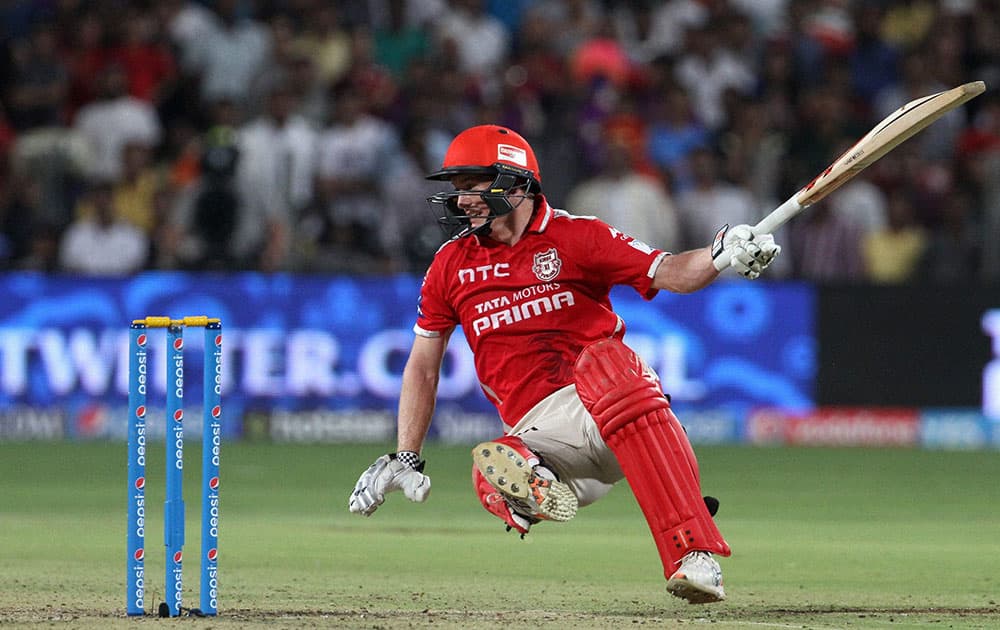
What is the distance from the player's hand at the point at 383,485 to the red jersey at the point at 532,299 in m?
0.51

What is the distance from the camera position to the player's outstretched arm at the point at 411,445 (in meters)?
6.60

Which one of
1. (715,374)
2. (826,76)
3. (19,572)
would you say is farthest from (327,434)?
(19,572)

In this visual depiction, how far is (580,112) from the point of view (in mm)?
15492

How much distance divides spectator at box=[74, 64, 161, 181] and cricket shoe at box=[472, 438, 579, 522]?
30.2ft

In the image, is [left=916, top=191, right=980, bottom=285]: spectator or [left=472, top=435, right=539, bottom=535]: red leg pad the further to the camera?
[left=916, top=191, right=980, bottom=285]: spectator

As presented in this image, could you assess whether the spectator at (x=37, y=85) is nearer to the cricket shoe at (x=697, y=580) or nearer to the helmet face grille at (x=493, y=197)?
the helmet face grille at (x=493, y=197)

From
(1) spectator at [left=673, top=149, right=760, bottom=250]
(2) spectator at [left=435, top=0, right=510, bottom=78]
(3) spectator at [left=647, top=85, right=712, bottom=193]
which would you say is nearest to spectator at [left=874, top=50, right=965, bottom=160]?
(3) spectator at [left=647, top=85, right=712, bottom=193]

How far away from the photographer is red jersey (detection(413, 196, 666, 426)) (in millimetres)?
6770

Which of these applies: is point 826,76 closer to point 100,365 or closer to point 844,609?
point 100,365

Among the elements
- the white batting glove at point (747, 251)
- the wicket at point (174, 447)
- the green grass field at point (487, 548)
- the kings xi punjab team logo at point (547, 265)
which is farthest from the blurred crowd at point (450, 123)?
the wicket at point (174, 447)

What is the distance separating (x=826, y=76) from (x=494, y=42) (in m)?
3.00

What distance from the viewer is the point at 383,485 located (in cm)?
659

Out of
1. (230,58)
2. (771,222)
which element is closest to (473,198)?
Answer: (771,222)

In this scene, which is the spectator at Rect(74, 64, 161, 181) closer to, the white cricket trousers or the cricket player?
the cricket player
